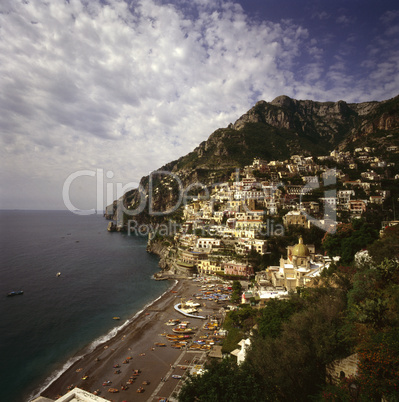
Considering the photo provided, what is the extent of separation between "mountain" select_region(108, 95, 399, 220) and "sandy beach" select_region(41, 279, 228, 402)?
228ft

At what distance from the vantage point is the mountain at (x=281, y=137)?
302 feet

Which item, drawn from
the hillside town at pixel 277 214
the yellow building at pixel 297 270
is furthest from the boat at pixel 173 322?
the yellow building at pixel 297 270

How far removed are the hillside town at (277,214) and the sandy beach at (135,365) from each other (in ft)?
32.1

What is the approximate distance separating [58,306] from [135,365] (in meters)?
17.7

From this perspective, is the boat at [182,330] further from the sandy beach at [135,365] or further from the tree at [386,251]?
the tree at [386,251]

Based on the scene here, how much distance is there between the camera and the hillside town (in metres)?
38.3

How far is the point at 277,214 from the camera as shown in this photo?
52281 mm

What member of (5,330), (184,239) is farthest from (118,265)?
(5,330)

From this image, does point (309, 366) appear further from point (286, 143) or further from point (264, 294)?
point (286, 143)

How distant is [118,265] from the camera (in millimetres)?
54469

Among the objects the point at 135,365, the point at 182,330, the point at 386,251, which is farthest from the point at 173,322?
the point at 386,251

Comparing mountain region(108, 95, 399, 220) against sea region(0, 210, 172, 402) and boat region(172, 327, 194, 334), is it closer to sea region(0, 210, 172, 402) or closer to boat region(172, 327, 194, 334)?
sea region(0, 210, 172, 402)

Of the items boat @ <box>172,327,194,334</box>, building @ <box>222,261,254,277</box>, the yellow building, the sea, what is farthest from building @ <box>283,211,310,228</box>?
boat @ <box>172,327,194,334</box>

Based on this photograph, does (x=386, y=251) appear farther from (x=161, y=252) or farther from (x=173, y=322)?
(x=161, y=252)
